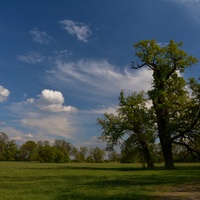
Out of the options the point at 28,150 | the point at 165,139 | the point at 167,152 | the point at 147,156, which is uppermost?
the point at 28,150

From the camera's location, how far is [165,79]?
176ft

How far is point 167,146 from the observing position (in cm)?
5269

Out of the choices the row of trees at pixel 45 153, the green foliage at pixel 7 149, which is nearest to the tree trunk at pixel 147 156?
the row of trees at pixel 45 153

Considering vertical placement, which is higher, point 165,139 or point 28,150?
point 28,150

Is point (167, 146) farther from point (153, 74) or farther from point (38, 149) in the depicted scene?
point (38, 149)

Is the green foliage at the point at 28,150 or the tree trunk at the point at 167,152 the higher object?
the green foliage at the point at 28,150

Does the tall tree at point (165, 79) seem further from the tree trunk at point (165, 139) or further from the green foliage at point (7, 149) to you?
the green foliage at point (7, 149)

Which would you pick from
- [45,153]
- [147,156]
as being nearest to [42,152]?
[45,153]

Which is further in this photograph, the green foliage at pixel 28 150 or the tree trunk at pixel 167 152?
the green foliage at pixel 28 150

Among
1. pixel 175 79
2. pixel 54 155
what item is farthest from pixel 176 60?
pixel 54 155

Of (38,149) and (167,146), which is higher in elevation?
(38,149)

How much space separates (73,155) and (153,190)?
170 meters

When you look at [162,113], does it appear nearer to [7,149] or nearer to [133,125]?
[133,125]

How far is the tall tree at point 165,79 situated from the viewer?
2060 inches
